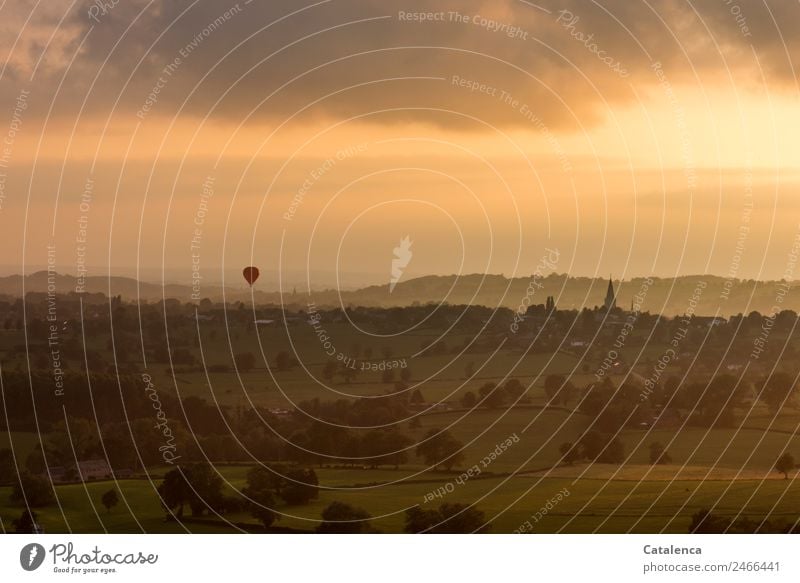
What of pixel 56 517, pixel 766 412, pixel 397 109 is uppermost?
pixel 397 109

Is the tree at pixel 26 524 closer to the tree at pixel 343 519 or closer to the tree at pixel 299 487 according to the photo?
the tree at pixel 299 487

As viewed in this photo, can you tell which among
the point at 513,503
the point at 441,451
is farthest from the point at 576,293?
the point at 513,503

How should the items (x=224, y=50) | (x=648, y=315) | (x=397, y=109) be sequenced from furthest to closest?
(x=648, y=315) → (x=397, y=109) → (x=224, y=50)

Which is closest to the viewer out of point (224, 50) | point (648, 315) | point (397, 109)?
point (224, 50)

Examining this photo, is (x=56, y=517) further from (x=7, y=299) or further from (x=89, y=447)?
(x=7, y=299)

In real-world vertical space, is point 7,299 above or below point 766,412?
above

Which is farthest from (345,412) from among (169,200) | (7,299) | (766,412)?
(766,412)
